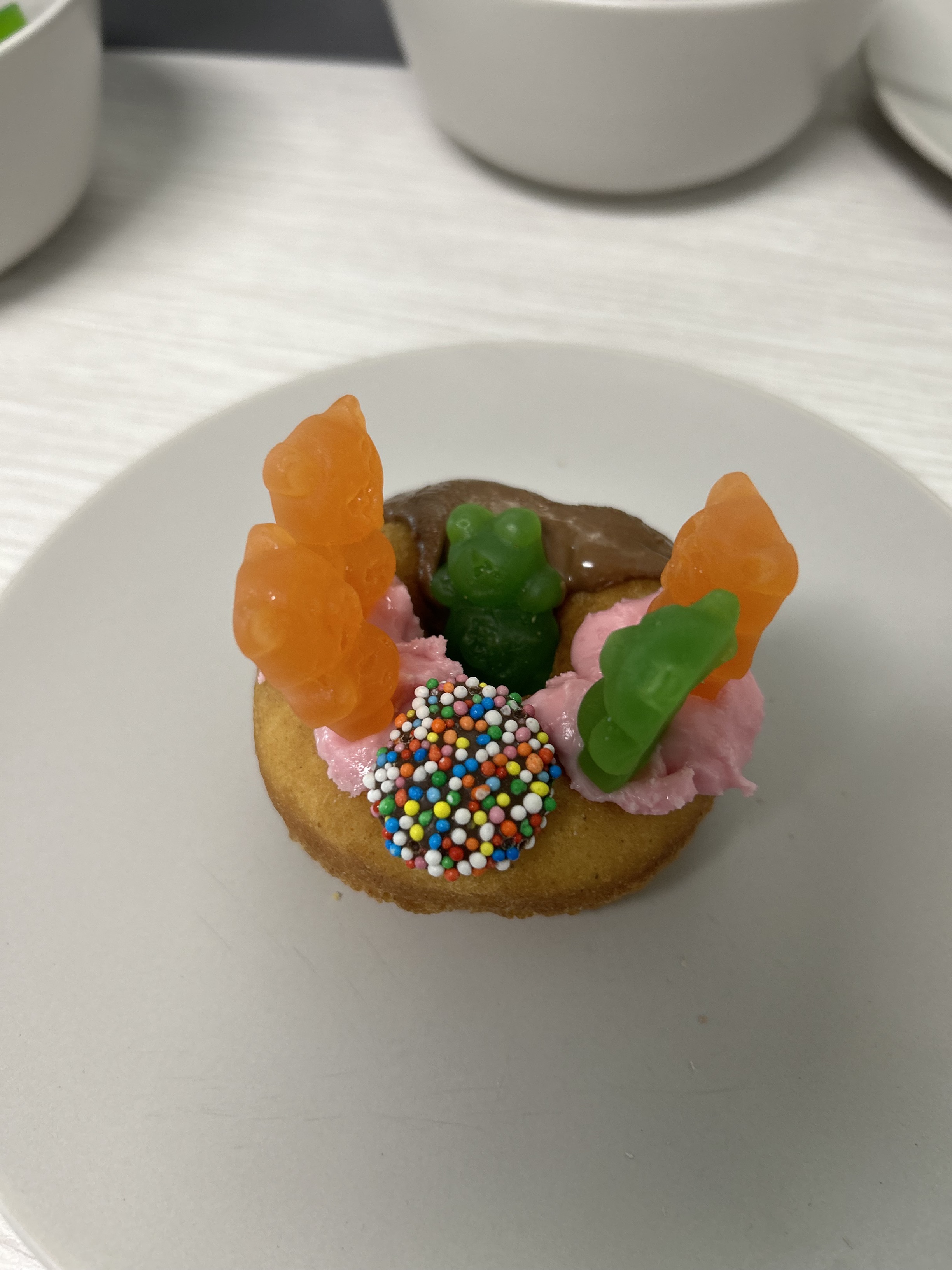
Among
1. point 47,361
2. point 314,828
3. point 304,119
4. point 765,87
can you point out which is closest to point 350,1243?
point 314,828

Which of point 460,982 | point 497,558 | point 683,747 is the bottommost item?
point 460,982

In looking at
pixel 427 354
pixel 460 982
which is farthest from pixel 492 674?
pixel 427 354

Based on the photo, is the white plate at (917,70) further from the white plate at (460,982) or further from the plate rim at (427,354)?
the white plate at (460,982)

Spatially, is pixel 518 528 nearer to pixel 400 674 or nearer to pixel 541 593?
pixel 541 593

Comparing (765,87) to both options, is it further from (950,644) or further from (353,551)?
(353,551)

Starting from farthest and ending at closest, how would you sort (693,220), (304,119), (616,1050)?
1. (304,119)
2. (693,220)
3. (616,1050)

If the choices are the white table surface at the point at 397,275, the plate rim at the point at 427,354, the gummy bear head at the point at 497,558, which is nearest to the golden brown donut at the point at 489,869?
the gummy bear head at the point at 497,558
